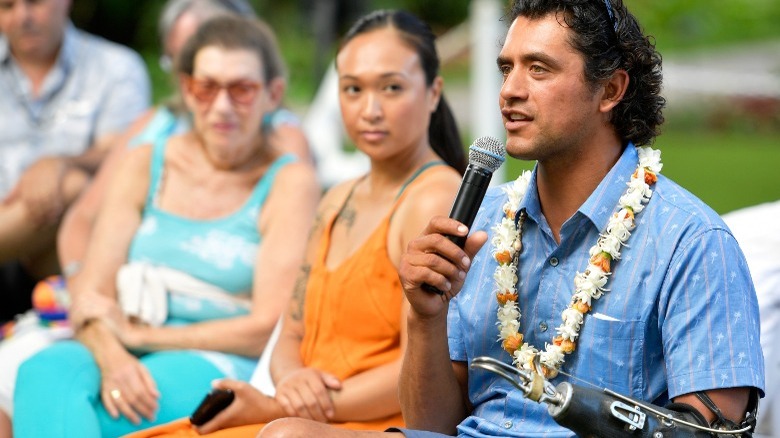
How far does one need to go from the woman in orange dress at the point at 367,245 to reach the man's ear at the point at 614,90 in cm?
78

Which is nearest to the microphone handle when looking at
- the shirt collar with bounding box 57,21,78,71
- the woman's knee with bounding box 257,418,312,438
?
the woman's knee with bounding box 257,418,312,438

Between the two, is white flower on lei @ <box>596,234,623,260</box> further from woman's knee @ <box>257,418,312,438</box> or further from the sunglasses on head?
the sunglasses on head

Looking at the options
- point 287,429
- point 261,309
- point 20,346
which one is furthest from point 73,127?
point 287,429

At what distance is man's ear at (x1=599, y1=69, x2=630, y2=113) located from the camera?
2.89 meters

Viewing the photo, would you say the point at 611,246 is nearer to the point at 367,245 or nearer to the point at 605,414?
the point at 605,414

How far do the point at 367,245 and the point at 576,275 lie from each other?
94 centimetres

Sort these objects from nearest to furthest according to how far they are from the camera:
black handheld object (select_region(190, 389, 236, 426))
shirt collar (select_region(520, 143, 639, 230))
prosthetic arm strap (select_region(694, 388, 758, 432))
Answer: prosthetic arm strap (select_region(694, 388, 758, 432))
shirt collar (select_region(520, 143, 639, 230))
black handheld object (select_region(190, 389, 236, 426))

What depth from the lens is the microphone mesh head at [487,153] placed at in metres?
2.65

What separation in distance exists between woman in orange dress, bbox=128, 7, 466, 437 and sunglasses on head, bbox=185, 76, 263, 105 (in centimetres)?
70

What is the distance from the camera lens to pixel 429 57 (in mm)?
3879

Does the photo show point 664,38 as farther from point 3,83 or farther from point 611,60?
point 611,60

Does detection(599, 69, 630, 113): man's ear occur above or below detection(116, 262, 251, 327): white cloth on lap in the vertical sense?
above

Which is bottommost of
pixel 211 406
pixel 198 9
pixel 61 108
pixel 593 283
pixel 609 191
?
pixel 211 406

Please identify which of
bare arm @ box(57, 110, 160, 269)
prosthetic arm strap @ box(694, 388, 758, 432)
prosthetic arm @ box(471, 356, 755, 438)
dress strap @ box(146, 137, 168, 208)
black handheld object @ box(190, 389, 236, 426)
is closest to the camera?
prosthetic arm @ box(471, 356, 755, 438)
